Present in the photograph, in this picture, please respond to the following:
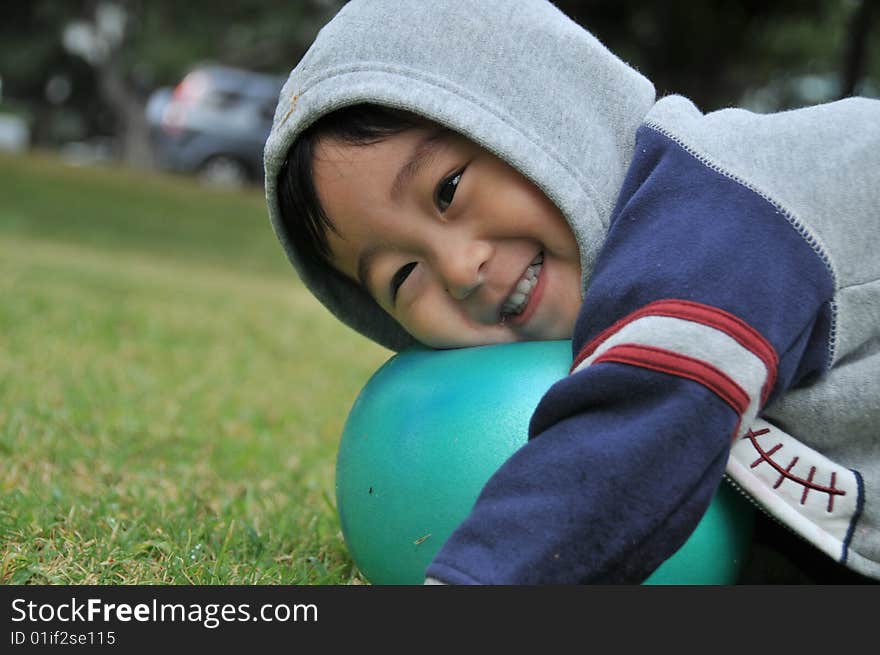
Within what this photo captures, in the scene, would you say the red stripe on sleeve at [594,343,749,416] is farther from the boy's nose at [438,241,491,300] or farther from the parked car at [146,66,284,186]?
the parked car at [146,66,284,186]

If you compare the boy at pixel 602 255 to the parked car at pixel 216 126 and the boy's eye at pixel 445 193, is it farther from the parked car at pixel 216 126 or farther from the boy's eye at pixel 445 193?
the parked car at pixel 216 126

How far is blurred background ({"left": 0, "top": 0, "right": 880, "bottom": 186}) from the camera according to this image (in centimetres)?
1325

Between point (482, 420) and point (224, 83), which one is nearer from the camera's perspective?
point (482, 420)

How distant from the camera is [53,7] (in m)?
18.5

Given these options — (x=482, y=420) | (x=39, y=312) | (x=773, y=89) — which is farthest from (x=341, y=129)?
(x=773, y=89)

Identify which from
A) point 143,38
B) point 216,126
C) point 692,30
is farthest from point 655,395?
point 143,38

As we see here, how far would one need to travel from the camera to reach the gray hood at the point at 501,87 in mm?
2188

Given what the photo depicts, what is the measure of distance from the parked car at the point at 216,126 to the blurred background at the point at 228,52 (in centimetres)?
2

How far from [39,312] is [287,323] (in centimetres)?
172

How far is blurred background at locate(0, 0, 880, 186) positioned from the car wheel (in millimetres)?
24

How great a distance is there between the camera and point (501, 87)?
2.27m

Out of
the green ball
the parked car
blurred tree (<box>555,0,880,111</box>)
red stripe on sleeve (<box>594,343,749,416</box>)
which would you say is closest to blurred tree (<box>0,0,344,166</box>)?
the parked car

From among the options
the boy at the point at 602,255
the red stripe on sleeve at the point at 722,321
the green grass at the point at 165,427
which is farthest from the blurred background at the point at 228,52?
the red stripe on sleeve at the point at 722,321

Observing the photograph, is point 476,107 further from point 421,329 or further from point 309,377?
point 309,377
